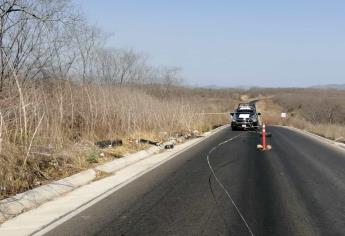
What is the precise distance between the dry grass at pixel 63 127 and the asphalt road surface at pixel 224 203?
6.87 feet

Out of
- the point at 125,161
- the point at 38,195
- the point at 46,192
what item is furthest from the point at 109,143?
the point at 38,195

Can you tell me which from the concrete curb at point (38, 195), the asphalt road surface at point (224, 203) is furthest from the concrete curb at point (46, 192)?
the asphalt road surface at point (224, 203)

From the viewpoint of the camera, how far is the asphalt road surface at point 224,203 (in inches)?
316

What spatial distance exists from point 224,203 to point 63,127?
33.4 feet

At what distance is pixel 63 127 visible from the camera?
19062 millimetres

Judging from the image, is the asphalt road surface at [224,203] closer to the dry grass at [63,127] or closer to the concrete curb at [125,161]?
the concrete curb at [125,161]

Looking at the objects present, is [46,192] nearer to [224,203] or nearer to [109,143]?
[224,203]

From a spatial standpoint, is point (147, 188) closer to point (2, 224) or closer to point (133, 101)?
point (2, 224)

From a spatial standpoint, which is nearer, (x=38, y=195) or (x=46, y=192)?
(x=38, y=195)

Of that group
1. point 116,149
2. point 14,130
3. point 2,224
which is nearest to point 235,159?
point 116,149

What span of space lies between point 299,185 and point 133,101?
649 inches

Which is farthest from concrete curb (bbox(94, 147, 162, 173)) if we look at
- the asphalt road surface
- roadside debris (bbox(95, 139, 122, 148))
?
the asphalt road surface

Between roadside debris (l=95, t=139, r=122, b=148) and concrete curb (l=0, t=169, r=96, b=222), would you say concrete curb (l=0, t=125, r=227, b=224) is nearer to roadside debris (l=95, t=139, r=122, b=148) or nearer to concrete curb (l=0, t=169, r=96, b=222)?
concrete curb (l=0, t=169, r=96, b=222)

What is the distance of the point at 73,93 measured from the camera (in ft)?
71.1
